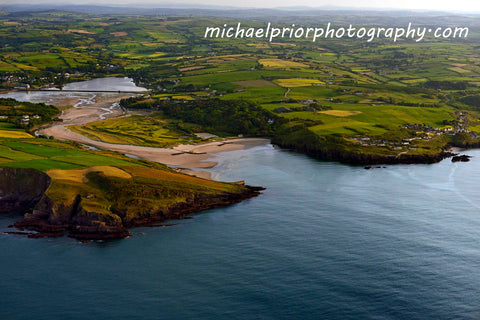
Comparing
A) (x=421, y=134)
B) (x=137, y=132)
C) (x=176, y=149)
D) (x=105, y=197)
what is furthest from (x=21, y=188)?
(x=421, y=134)

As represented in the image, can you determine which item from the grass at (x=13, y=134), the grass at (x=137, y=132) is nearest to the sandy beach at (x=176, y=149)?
the grass at (x=137, y=132)

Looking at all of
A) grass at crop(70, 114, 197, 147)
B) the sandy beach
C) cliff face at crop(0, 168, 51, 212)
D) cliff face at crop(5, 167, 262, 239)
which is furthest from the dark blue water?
grass at crop(70, 114, 197, 147)

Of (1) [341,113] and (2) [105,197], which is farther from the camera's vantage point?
(1) [341,113]

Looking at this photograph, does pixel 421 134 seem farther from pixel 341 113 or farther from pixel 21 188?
pixel 21 188

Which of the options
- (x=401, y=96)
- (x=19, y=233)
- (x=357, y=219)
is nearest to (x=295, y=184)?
(x=357, y=219)

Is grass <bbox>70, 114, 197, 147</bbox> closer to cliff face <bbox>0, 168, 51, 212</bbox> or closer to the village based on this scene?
cliff face <bbox>0, 168, 51, 212</bbox>

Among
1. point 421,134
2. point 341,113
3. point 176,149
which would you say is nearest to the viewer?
point 176,149

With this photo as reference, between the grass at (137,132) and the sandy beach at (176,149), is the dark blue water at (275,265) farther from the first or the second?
the grass at (137,132)
